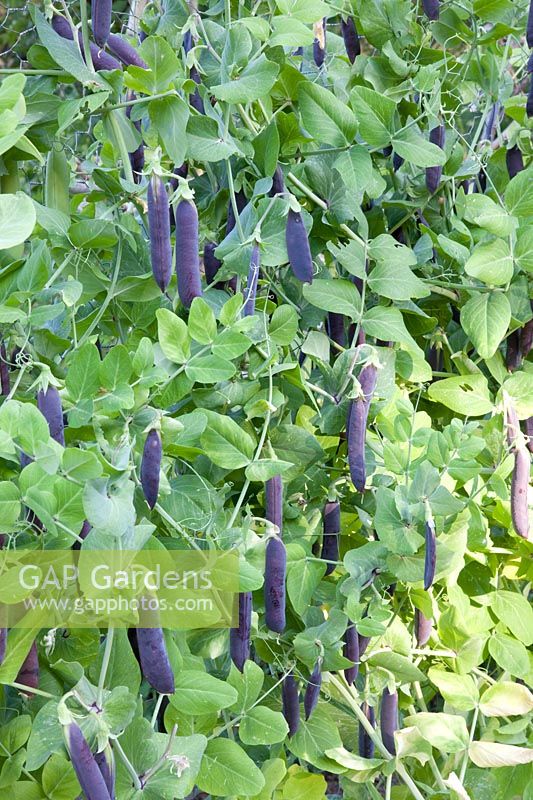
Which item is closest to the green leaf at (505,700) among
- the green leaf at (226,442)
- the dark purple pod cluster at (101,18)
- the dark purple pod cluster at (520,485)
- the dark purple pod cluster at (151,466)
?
the dark purple pod cluster at (520,485)

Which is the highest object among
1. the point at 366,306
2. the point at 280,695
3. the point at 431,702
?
the point at 366,306

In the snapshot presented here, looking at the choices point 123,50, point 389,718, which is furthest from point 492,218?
point 389,718

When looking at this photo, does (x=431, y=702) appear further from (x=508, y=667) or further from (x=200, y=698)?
(x=200, y=698)

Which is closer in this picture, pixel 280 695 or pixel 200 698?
pixel 200 698

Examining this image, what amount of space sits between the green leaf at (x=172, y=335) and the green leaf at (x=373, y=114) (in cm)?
27

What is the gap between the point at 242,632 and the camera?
0.76m

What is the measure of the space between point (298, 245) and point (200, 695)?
1.27 feet

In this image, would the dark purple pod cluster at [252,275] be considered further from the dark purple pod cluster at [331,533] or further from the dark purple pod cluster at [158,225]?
the dark purple pod cluster at [331,533]

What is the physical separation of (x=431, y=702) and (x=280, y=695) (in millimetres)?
395

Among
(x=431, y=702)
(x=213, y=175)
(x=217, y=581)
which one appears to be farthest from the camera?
(x=431, y=702)

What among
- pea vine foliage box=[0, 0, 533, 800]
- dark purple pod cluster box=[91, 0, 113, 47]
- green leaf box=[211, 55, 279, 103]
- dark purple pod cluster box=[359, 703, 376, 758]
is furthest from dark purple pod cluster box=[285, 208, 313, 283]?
dark purple pod cluster box=[359, 703, 376, 758]

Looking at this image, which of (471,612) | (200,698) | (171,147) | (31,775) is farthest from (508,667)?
(171,147)

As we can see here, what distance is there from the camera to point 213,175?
92 cm

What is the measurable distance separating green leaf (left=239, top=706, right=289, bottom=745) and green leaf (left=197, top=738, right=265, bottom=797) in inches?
1.2
